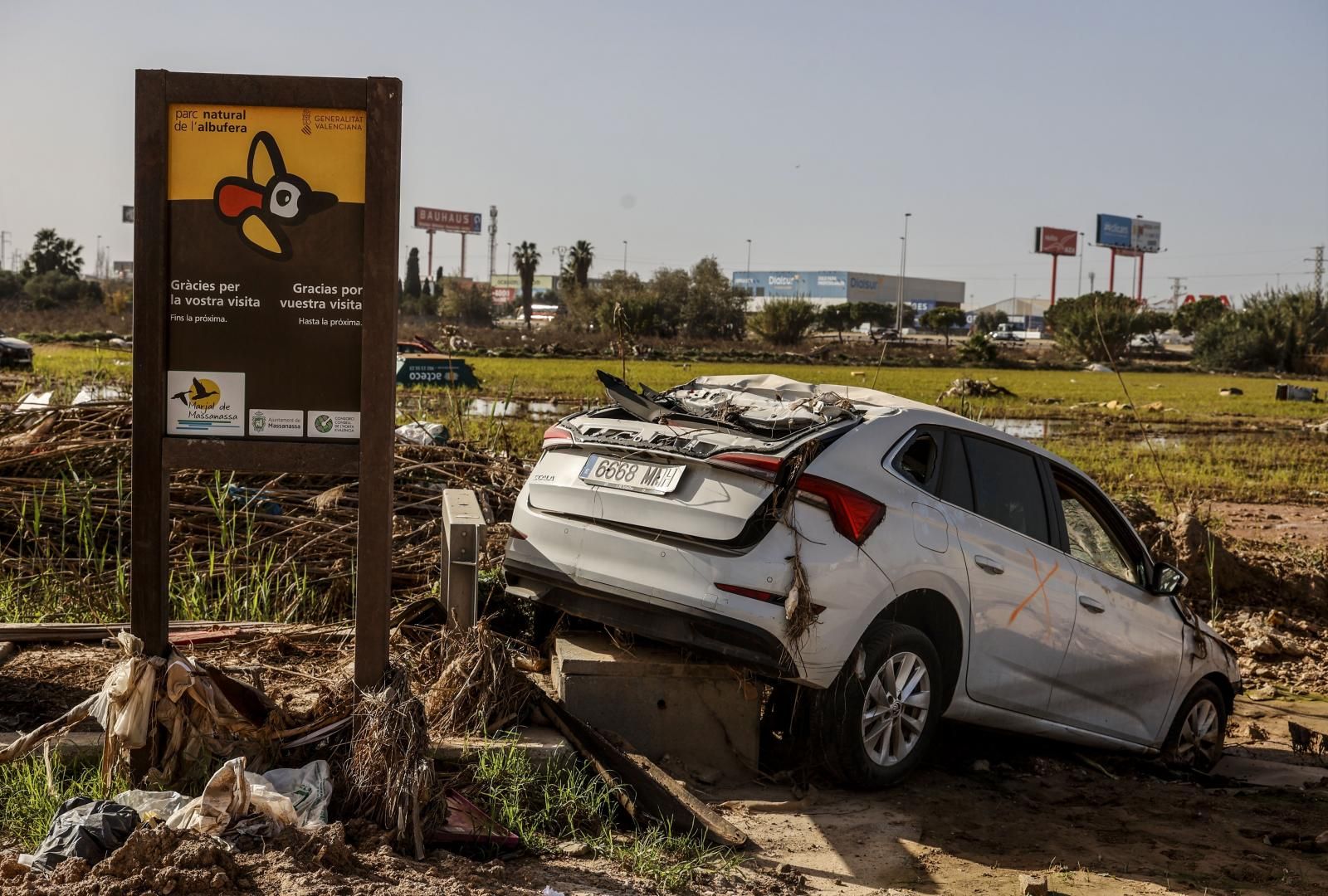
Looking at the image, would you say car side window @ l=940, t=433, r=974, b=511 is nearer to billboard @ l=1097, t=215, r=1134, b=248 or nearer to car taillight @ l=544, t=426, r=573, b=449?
car taillight @ l=544, t=426, r=573, b=449

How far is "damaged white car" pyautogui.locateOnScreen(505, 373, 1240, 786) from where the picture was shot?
5.48 metres

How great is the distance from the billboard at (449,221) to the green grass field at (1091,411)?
348ft

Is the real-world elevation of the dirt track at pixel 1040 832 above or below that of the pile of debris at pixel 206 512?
below

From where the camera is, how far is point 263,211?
455 centimetres

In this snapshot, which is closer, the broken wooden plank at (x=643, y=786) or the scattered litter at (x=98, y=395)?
the broken wooden plank at (x=643, y=786)

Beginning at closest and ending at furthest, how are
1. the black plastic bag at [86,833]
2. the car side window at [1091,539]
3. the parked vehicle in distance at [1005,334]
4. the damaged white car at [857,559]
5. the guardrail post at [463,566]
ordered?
the black plastic bag at [86,833] → the damaged white car at [857,559] → the guardrail post at [463,566] → the car side window at [1091,539] → the parked vehicle in distance at [1005,334]

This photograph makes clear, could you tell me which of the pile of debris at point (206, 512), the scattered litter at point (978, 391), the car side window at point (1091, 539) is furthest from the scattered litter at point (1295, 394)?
the car side window at point (1091, 539)

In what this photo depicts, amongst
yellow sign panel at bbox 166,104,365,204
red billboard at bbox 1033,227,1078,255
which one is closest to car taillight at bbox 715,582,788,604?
yellow sign panel at bbox 166,104,365,204

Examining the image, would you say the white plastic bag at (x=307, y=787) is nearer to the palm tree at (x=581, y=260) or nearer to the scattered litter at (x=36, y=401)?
the scattered litter at (x=36, y=401)

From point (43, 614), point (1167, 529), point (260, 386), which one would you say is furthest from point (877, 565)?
point (1167, 529)

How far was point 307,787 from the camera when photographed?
431 centimetres

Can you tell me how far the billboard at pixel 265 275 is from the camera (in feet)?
14.9

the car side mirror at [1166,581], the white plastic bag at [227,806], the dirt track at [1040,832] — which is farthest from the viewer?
the car side mirror at [1166,581]

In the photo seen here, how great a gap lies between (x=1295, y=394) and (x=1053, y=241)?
107036 millimetres
